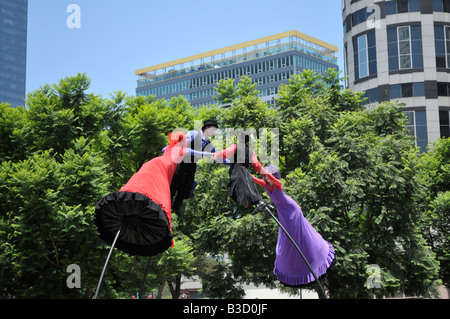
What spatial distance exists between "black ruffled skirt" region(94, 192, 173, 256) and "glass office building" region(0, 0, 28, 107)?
142 m

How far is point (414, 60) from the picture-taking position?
49.7m

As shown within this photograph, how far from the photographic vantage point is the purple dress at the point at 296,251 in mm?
10844

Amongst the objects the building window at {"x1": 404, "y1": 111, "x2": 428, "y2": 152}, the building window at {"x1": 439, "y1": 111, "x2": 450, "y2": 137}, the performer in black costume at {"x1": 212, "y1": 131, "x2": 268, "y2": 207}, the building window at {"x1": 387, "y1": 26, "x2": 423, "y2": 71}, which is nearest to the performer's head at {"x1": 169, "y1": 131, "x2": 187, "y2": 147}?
the performer in black costume at {"x1": 212, "y1": 131, "x2": 268, "y2": 207}

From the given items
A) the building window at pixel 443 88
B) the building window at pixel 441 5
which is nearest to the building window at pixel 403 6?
the building window at pixel 441 5

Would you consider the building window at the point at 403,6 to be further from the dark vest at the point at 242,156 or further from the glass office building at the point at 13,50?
the glass office building at the point at 13,50

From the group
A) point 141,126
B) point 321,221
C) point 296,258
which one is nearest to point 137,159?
point 141,126

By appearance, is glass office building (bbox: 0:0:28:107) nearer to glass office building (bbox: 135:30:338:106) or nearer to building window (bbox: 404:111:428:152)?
glass office building (bbox: 135:30:338:106)

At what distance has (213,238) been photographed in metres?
24.0

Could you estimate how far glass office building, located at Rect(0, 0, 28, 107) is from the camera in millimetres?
143375

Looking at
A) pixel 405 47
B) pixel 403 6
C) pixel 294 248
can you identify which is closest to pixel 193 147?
pixel 294 248

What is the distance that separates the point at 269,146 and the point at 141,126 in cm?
580

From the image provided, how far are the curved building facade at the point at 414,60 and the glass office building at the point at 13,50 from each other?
113 metres

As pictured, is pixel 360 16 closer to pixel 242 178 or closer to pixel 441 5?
pixel 441 5

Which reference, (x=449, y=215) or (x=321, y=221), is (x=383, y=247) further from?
(x=449, y=215)
